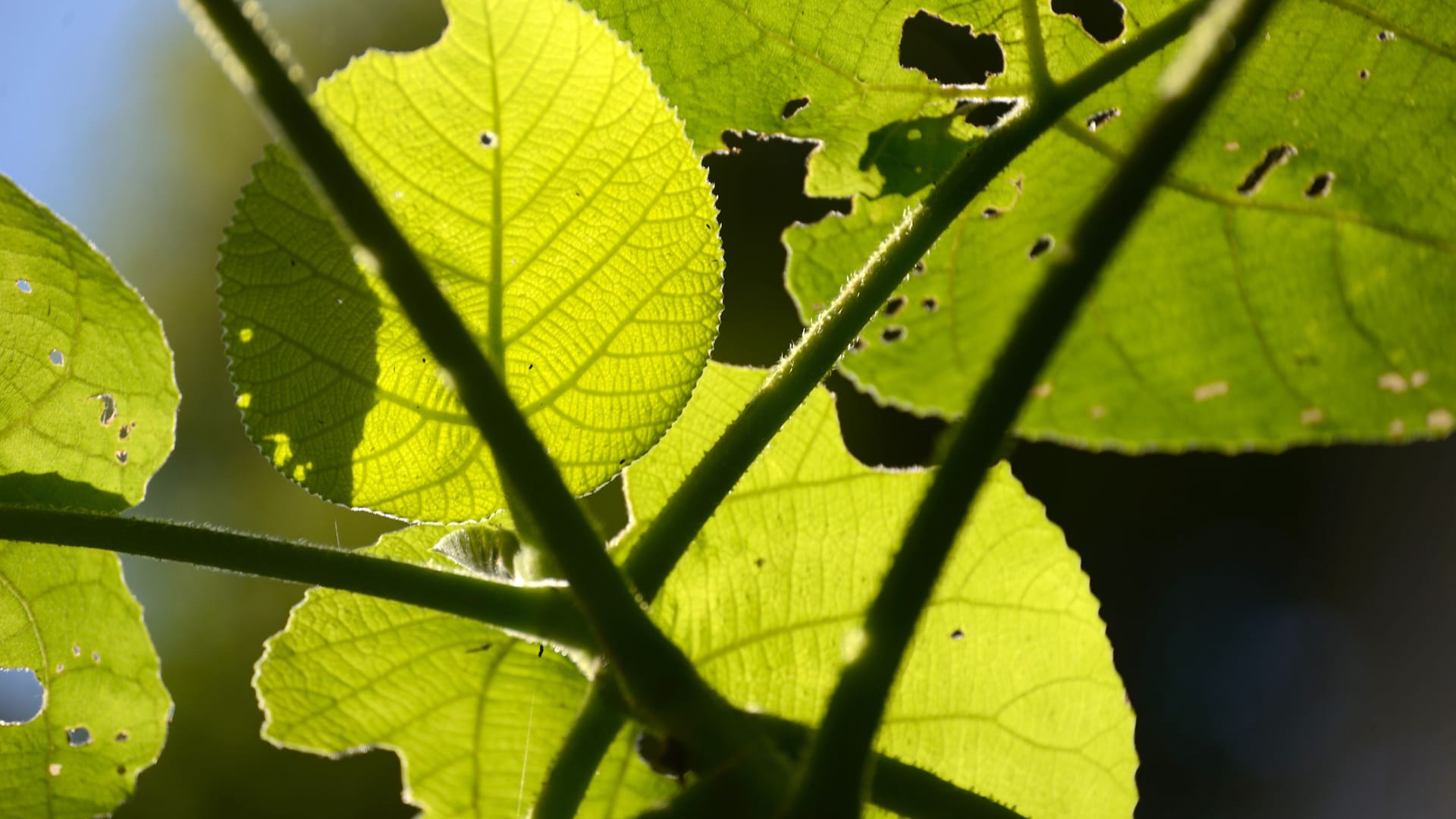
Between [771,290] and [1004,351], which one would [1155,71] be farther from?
[771,290]

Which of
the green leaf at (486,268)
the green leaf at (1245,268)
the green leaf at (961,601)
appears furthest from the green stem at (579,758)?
the green leaf at (1245,268)

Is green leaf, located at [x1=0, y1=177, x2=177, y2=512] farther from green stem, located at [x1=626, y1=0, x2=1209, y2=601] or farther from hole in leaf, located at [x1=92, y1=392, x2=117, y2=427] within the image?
green stem, located at [x1=626, y1=0, x2=1209, y2=601]

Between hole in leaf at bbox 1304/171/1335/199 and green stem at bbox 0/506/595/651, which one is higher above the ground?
green stem at bbox 0/506/595/651

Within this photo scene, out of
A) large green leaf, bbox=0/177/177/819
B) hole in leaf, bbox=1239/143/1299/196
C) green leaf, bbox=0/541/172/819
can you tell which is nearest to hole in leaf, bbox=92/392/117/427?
large green leaf, bbox=0/177/177/819

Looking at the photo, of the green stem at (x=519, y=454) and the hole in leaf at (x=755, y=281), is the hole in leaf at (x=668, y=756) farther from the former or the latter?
the hole in leaf at (x=755, y=281)

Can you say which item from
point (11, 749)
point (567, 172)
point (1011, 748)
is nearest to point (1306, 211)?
point (1011, 748)

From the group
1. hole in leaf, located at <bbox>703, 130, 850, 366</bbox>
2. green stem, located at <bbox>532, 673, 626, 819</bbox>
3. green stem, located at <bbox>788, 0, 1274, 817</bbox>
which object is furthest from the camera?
hole in leaf, located at <bbox>703, 130, 850, 366</bbox>
